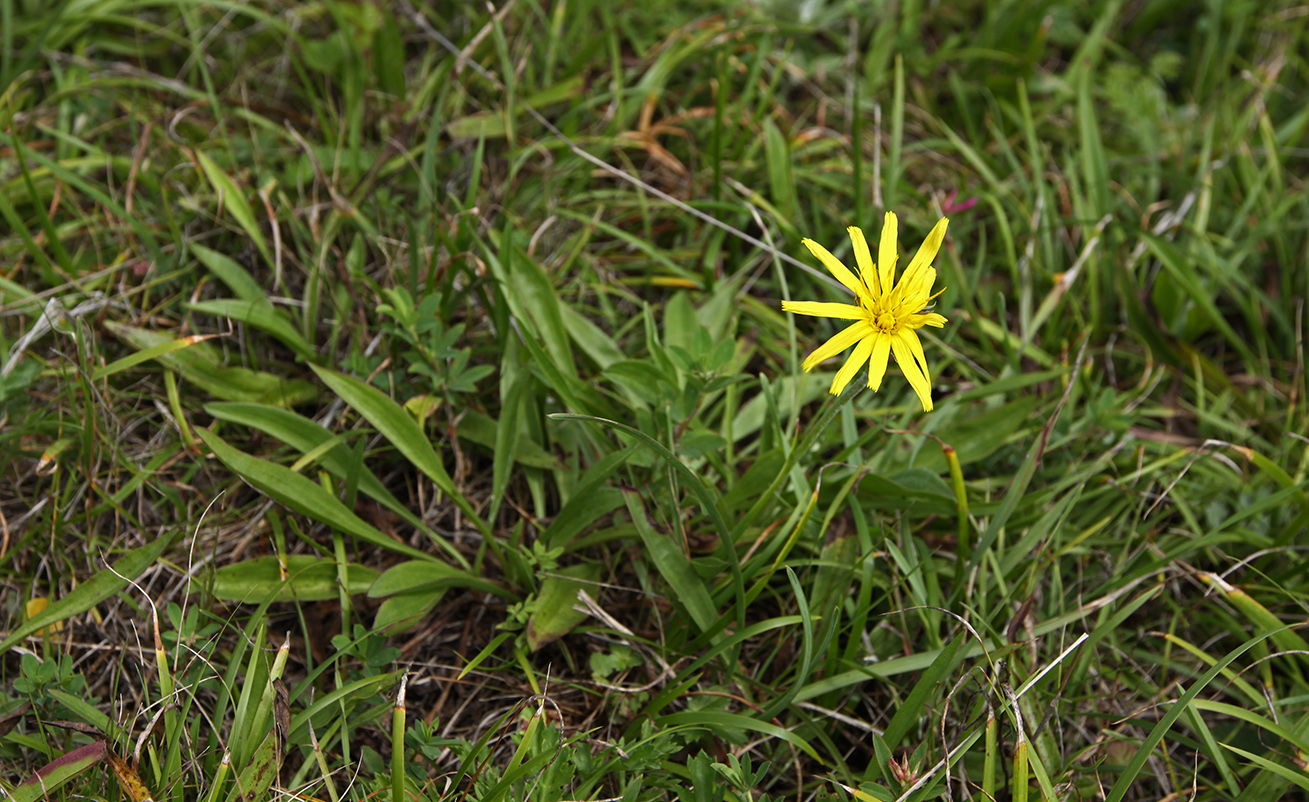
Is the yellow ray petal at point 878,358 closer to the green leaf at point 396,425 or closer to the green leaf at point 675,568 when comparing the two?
the green leaf at point 675,568

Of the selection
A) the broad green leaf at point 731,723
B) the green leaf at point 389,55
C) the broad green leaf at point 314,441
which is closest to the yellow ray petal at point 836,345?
the broad green leaf at point 731,723

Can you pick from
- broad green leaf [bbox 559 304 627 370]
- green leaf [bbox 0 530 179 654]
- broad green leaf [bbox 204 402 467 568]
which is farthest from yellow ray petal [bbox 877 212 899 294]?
green leaf [bbox 0 530 179 654]

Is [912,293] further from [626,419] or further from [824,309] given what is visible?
[626,419]

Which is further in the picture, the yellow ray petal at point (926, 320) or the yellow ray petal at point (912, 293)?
the yellow ray petal at point (912, 293)

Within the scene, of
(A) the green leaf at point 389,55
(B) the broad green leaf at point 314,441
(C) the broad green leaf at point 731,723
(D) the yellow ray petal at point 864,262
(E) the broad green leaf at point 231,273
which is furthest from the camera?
(A) the green leaf at point 389,55

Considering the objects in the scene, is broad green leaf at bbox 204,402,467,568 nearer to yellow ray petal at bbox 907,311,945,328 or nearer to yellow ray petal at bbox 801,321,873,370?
yellow ray petal at bbox 801,321,873,370

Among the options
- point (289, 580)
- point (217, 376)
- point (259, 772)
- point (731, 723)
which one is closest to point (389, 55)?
point (217, 376)
